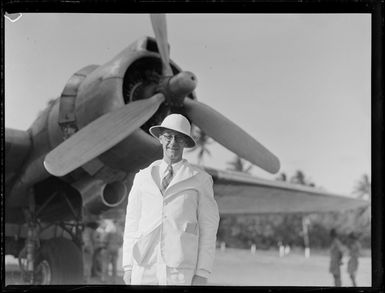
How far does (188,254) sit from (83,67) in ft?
14.6

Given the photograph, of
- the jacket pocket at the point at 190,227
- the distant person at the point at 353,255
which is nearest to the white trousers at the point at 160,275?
the jacket pocket at the point at 190,227

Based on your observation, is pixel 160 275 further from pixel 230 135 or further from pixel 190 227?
pixel 230 135

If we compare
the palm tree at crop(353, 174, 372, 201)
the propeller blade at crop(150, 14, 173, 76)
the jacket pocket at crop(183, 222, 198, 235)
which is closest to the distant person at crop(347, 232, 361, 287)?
the palm tree at crop(353, 174, 372, 201)

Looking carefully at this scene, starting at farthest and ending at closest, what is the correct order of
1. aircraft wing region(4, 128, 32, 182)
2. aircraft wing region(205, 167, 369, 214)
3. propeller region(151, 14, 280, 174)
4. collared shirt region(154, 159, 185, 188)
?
aircraft wing region(205, 167, 369, 214), aircraft wing region(4, 128, 32, 182), propeller region(151, 14, 280, 174), collared shirt region(154, 159, 185, 188)

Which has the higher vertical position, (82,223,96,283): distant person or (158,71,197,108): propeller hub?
(158,71,197,108): propeller hub

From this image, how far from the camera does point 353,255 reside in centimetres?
752

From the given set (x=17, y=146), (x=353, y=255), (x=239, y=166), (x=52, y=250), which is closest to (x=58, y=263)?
(x=52, y=250)

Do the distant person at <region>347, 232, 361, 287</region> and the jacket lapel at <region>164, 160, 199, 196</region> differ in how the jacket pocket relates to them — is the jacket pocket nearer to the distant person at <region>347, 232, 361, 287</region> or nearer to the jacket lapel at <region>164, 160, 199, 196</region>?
the jacket lapel at <region>164, 160, 199, 196</region>

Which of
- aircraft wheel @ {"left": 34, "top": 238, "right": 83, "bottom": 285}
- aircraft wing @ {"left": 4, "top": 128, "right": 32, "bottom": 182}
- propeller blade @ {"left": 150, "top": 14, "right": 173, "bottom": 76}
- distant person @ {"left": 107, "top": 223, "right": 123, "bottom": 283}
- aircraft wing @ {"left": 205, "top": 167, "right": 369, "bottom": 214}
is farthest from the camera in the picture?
aircraft wing @ {"left": 205, "top": 167, "right": 369, "bottom": 214}

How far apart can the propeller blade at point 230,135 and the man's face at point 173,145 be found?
3.57 meters

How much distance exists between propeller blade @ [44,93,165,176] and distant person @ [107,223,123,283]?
8.94ft

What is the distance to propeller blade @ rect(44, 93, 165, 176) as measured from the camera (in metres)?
6.19

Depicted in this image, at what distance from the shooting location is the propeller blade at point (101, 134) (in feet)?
20.3

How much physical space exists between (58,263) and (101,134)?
7.18 feet
